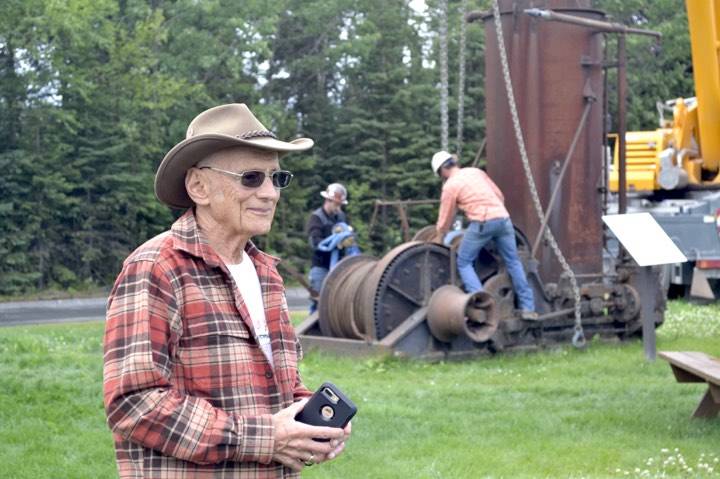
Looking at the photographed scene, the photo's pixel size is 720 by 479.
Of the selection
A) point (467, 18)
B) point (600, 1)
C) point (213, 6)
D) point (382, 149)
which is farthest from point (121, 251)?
point (600, 1)

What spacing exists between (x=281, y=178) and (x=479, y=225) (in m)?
9.43

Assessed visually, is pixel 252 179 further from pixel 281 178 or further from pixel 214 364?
pixel 214 364

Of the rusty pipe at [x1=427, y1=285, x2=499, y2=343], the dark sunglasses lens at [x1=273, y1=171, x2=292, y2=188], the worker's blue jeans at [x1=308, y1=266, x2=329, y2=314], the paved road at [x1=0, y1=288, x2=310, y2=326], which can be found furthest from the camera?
the paved road at [x1=0, y1=288, x2=310, y2=326]

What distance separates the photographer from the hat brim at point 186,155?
12.1 ft

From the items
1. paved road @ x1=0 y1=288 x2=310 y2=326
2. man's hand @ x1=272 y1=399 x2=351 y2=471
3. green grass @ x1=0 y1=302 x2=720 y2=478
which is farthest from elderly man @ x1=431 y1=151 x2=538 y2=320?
man's hand @ x1=272 y1=399 x2=351 y2=471

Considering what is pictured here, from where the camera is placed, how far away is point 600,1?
3647cm

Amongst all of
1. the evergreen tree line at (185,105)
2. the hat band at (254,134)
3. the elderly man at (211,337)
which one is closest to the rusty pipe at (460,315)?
the evergreen tree line at (185,105)

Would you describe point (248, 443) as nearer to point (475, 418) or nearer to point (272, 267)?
point (272, 267)

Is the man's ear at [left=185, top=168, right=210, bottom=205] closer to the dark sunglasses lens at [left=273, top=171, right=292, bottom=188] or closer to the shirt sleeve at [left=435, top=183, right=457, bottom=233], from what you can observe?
the dark sunglasses lens at [left=273, top=171, right=292, bottom=188]

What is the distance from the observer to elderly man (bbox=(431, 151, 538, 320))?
520 inches

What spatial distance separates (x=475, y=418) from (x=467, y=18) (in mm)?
6327

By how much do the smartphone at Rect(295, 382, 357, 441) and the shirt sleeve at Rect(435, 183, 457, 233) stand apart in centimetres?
999

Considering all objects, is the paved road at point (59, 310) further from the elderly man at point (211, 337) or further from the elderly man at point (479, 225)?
the elderly man at point (211, 337)

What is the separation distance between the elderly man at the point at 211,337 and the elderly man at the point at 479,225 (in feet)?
30.9
